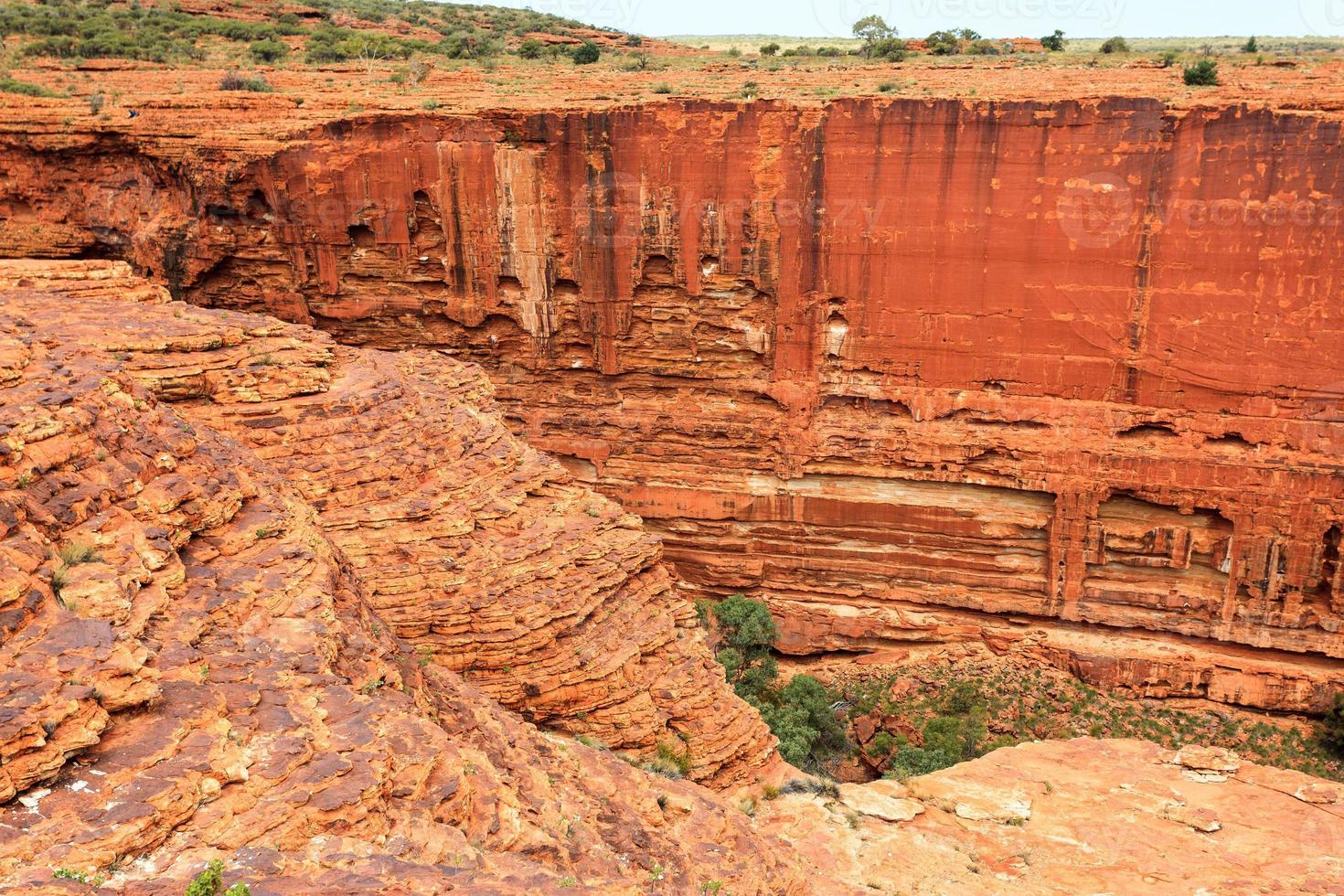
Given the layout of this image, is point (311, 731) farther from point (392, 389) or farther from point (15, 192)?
point (15, 192)

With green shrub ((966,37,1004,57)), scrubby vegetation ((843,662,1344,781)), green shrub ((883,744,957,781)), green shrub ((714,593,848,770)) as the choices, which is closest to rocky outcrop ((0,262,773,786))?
green shrub ((714,593,848,770))

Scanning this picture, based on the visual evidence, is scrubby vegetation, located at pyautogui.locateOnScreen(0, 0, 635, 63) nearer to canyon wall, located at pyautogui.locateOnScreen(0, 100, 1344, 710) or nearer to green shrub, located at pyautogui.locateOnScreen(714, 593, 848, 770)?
canyon wall, located at pyautogui.locateOnScreen(0, 100, 1344, 710)

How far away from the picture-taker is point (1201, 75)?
2142cm

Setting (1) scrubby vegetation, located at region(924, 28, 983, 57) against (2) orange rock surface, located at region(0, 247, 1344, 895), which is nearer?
(2) orange rock surface, located at region(0, 247, 1344, 895)

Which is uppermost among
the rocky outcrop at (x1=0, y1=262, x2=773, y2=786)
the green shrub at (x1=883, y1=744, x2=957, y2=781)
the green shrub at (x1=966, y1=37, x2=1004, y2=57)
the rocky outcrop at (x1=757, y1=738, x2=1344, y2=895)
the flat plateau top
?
the green shrub at (x1=966, y1=37, x2=1004, y2=57)

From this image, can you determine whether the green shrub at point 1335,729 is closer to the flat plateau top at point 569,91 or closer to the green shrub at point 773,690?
the green shrub at point 773,690

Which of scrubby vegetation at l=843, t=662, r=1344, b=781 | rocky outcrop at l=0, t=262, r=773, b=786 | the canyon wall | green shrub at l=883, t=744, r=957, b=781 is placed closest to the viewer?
rocky outcrop at l=0, t=262, r=773, b=786

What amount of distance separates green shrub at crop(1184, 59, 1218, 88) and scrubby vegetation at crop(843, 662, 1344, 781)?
13.1m

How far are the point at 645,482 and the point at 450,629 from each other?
11656 millimetres

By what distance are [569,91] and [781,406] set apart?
9.23m

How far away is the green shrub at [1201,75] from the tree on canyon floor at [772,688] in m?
14.9

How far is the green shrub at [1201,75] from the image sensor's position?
69.7 feet

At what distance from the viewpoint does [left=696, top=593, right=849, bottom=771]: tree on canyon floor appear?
1936 centimetres

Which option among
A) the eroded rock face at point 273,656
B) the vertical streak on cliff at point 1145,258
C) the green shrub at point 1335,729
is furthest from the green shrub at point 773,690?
the green shrub at point 1335,729
